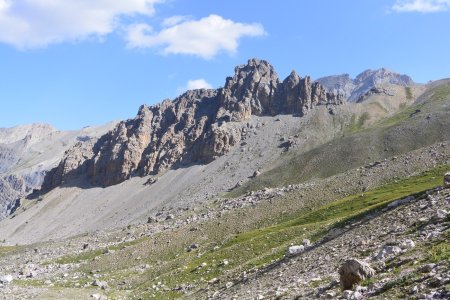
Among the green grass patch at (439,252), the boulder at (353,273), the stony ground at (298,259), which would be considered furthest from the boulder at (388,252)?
the boulder at (353,273)

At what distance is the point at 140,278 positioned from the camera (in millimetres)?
60188

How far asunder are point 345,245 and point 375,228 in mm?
3197

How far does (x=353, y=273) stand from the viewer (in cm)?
2067

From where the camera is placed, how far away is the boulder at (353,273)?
810 inches

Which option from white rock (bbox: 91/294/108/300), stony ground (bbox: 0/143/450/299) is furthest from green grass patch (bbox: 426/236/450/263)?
white rock (bbox: 91/294/108/300)

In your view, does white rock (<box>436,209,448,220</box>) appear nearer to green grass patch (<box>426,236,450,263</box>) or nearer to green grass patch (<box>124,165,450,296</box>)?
green grass patch (<box>426,236,450,263</box>)

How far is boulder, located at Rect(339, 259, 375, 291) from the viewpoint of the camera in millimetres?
20562

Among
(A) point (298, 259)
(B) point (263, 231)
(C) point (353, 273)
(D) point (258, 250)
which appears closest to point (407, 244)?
(C) point (353, 273)

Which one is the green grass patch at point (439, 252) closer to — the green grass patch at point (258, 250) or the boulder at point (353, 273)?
the boulder at point (353, 273)

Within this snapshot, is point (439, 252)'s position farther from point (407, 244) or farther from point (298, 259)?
point (298, 259)

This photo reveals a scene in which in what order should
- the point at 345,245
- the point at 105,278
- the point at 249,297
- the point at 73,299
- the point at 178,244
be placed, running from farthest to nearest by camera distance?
the point at 178,244 < the point at 105,278 < the point at 73,299 < the point at 345,245 < the point at 249,297

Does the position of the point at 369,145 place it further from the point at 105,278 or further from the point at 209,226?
the point at 105,278

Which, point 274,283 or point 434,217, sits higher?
point 434,217

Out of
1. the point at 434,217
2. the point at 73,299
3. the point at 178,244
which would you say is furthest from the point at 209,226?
the point at 434,217
